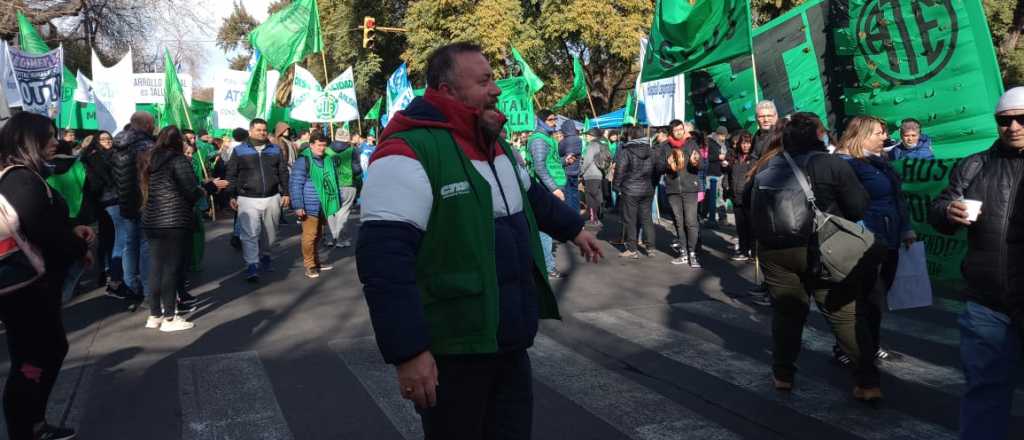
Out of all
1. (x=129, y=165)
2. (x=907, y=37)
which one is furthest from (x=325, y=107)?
(x=907, y=37)

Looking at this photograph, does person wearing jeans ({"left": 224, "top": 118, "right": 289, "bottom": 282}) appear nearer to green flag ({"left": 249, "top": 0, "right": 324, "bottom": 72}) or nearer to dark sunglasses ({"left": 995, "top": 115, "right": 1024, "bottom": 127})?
green flag ({"left": 249, "top": 0, "right": 324, "bottom": 72})

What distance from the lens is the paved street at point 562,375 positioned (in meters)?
4.45

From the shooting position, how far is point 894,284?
556cm

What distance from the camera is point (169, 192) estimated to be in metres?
6.83

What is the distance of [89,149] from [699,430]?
7.82 meters

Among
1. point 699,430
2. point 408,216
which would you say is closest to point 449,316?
point 408,216

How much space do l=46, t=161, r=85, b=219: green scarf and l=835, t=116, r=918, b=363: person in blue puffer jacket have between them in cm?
534

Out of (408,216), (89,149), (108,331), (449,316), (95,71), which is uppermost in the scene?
(95,71)

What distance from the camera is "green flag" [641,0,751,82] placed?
9.05m

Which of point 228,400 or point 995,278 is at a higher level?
point 995,278

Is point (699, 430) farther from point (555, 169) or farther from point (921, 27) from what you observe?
point (555, 169)

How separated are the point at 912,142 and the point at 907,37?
1185mm

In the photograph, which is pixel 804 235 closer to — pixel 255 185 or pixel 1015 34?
pixel 255 185

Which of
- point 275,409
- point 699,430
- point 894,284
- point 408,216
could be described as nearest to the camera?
point 408,216
